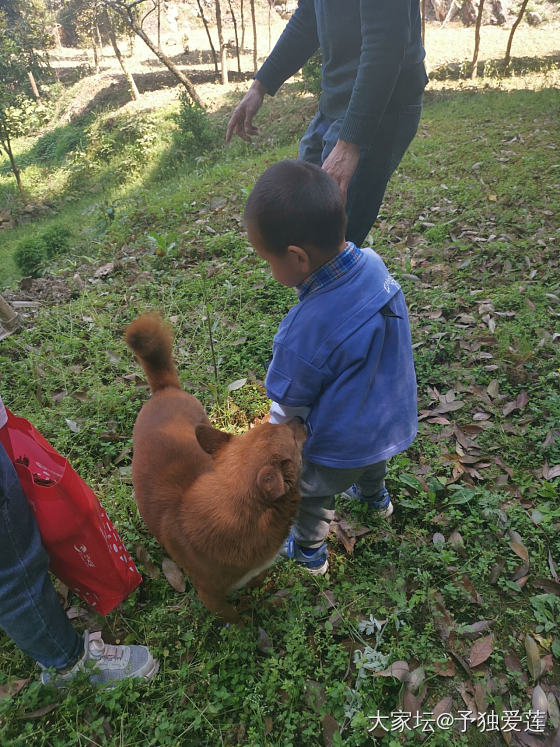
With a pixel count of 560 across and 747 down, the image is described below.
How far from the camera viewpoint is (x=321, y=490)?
211 centimetres

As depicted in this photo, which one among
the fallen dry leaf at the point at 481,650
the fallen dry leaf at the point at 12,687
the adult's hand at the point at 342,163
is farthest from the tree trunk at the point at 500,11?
the fallen dry leaf at the point at 12,687

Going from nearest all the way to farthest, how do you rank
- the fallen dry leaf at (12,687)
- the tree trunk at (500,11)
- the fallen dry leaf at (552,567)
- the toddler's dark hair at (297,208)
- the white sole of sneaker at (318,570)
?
the toddler's dark hair at (297,208) → the fallen dry leaf at (12,687) → the fallen dry leaf at (552,567) → the white sole of sneaker at (318,570) → the tree trunk at (500,11)

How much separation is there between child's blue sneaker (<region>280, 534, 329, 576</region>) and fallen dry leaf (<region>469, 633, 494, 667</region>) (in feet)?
2.62

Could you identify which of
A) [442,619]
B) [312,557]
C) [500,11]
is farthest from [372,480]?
[500,11]

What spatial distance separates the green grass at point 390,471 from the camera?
2055 mm

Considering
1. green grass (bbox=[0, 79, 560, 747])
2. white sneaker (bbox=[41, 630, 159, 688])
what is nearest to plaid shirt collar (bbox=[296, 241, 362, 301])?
green grass (bbox=[0, 79, 560, 747])

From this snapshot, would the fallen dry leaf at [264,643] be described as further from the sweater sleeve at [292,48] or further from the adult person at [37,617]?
the sweater sleeve at [292,48]

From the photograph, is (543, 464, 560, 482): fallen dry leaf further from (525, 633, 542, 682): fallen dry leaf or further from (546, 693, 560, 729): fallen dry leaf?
(546, 693, 560, 729): fallen dry leaf

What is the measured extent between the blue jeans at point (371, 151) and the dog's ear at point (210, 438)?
168 cm

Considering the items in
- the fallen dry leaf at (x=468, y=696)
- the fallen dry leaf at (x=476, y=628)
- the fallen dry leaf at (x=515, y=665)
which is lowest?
the fallen dry leaf at (x=468, y=696)

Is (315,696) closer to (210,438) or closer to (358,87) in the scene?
(210,438)

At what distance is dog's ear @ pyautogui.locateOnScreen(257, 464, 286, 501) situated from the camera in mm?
1692

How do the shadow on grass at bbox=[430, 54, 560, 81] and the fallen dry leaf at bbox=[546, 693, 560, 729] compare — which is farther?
the shadow on grass at bbox=[430, 54, 560, 81]

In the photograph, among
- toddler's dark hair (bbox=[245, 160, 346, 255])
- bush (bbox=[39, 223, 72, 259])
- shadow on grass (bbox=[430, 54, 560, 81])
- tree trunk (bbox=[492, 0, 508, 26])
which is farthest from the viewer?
tree trunk (bbox=[492, 0, 508, 26])
